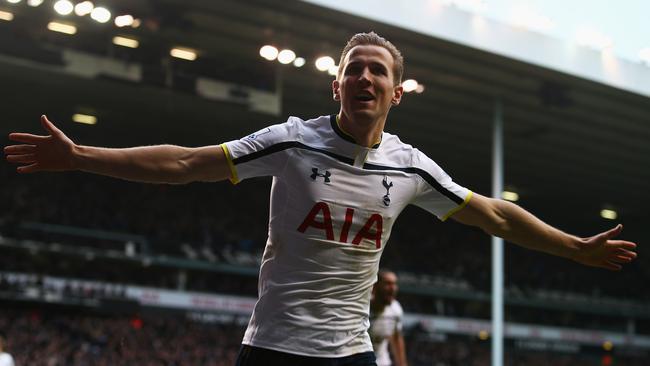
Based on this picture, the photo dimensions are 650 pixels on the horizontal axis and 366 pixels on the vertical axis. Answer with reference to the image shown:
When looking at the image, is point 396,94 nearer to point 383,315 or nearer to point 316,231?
point 316,231

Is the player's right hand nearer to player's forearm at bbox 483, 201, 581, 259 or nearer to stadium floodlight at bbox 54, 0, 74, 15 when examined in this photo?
player's forearm at bbox 483, 201, 581, 259

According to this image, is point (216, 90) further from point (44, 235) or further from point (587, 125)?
point (587, 125)

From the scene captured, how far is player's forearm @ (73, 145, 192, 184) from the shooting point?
3.40 metres

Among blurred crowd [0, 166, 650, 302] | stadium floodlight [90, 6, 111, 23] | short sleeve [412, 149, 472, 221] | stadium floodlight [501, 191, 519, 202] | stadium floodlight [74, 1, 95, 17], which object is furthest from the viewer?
stadium floodlight [501, 191, 519, 202]

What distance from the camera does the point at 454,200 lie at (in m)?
4.05

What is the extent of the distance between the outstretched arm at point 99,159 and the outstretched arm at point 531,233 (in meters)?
1.40

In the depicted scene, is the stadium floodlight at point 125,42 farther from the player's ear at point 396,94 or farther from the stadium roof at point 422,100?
the player's ear at point 396,94

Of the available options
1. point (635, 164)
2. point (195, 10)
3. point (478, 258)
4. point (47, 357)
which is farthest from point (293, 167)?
point (478, 258)

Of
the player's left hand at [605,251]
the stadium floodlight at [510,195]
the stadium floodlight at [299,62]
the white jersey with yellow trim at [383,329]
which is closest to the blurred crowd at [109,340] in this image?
the stadium floodlight at [299,62]

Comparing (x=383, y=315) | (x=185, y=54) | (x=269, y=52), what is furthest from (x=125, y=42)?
(x=383, y=315)

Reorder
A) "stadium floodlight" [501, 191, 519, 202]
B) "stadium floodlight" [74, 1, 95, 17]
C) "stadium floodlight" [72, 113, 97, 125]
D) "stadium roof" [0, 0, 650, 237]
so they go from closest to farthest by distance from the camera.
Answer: "stadium floodlight" [74, 1, 95, 17] < "stadium roof" [0, 0, 650, 237] < "stadium floodlight" [72, 113, 97, 125] < "stadium floodlight" [501, 191, 519, 202]

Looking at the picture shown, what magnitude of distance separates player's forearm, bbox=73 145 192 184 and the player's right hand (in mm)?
41

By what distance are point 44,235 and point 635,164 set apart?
68.6ft

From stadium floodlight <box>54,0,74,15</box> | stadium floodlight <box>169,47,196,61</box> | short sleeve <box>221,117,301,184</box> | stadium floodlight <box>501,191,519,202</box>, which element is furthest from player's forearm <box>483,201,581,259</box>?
stadium floodlight <box>501,191,519,202</box>
